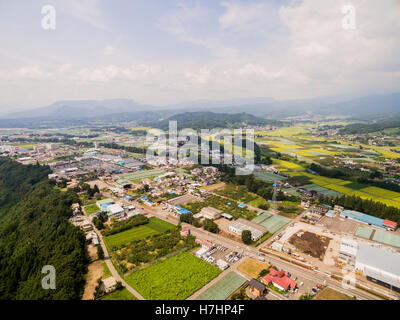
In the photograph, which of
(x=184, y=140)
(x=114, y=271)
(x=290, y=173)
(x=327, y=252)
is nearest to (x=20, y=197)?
(x=114, y=271)

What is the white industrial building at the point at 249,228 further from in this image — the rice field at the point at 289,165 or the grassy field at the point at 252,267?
the rice field at the point at 289,165

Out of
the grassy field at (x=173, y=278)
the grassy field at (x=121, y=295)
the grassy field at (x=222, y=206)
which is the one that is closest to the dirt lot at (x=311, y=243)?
the grassy field at (x=222, y=206)

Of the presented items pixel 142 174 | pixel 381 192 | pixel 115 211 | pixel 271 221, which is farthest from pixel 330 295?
pixel 142 174

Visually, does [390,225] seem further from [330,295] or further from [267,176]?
[267,176]

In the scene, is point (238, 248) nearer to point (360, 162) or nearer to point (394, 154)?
point (360, 162)

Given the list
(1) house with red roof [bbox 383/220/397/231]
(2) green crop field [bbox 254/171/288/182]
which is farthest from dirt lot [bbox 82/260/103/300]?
(2) green crop field [bbox 254/171/288/182]

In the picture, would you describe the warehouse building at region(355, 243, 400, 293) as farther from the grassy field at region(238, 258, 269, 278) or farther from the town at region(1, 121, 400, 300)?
the grassy field at region(238, 258, 269, 278)
